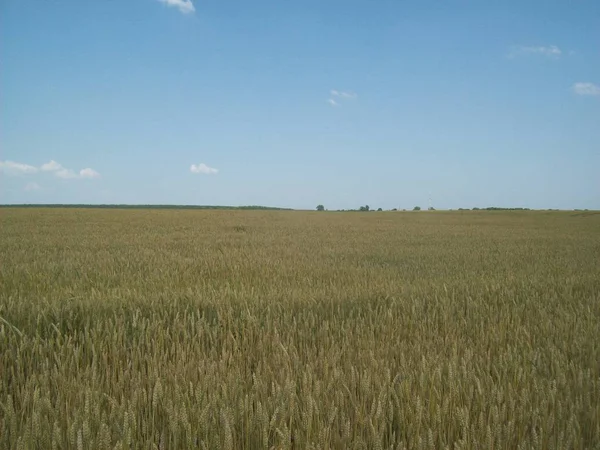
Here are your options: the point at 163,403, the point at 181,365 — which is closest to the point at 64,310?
the point at 181,365

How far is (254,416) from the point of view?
5.52 feet

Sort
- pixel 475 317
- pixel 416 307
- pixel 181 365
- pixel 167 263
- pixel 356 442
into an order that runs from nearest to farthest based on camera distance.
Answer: pixel 356 442
pixel 181 365
pixel 475 317
pixel 416 307
pixel 167 263

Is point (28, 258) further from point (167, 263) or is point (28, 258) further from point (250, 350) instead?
point (250, 350)

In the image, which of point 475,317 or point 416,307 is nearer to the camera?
point 475,317

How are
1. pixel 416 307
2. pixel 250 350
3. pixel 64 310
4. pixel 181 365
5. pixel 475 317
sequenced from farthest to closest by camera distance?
pixel 416 307 → pixel 475 317 → pixel 64 310 → pixel 250 350 → pixel 181 365

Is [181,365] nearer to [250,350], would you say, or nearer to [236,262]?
[250,350]

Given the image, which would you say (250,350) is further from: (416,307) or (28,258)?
(28,258)

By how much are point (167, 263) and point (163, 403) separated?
212 inches

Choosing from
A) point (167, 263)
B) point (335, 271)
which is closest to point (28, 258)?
point (167, 263)

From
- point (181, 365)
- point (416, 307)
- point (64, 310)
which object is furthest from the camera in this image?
point (416, 307)

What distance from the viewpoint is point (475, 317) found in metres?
3.57

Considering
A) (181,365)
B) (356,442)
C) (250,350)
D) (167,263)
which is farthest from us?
(167,263)

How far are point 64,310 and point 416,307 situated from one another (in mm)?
3319

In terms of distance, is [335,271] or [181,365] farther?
[335,271]
